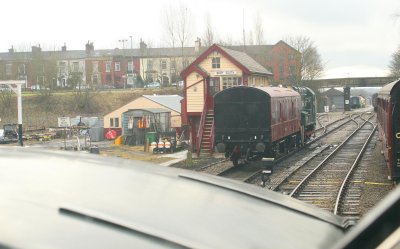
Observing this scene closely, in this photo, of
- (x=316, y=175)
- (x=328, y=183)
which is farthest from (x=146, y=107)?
(x=328, y=183)

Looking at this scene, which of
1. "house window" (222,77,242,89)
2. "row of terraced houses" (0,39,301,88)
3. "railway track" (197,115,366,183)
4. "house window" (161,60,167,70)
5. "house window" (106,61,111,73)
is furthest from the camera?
"house window" (106,61,111,73)

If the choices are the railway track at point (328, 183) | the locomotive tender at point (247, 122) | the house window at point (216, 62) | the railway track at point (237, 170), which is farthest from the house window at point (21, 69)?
the locomotive tender at point (247, 122)

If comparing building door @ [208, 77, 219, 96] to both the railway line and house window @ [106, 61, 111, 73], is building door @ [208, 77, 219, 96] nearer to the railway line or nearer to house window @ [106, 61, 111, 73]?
the railway line

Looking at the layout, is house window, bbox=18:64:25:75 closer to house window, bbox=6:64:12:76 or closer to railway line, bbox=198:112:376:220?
house window, bbox=6:64:12:76

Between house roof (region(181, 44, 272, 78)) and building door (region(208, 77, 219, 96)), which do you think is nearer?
house roof (region(181, 44, 272, 78))

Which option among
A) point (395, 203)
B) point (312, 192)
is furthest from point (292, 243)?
point (312, 192)

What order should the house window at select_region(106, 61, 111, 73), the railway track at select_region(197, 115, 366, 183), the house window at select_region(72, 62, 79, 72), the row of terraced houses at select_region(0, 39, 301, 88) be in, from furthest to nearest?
the house window at select_region(106, 61, 111, 73) → the house window at select_region(72, 62, 79, 72) → the row of terraced houses at select_region(0, 39, 301, 88) → the railway track at select_region(197, 115, 366, 183)

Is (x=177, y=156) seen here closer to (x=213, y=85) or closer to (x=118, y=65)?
(x=213, y=85)

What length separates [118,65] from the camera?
278ft

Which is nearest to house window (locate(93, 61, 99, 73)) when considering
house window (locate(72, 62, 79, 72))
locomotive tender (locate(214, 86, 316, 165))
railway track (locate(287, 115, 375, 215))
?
house window (locate(72, 62, 79, 72))

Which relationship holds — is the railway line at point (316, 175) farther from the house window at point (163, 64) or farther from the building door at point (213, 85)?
the house window at point (163, 64)

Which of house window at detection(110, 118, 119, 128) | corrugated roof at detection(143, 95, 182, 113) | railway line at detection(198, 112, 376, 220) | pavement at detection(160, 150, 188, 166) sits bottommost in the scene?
pavement at detection(160, 150, 188, 166)

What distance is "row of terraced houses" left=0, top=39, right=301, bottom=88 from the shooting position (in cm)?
6450

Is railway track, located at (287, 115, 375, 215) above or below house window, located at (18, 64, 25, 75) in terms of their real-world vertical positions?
below
